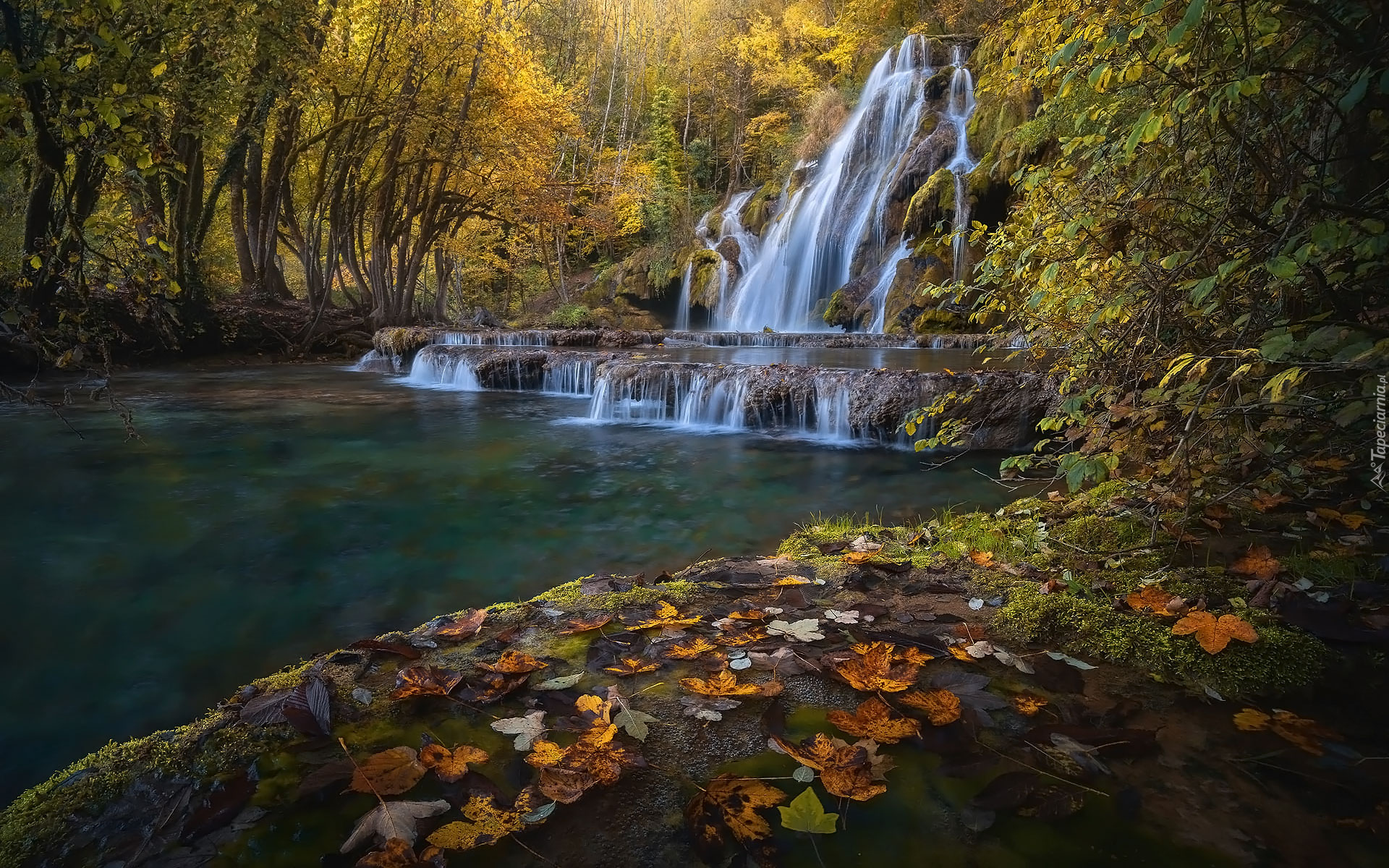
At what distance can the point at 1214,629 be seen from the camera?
1.89 metres

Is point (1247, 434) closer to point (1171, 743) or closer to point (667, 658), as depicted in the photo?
point (1171, 743)

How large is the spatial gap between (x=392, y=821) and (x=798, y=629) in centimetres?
125

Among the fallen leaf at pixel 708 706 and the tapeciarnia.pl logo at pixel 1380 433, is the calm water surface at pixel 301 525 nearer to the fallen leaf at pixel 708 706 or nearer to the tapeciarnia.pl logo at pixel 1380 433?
the fallen leaf at pixel 708 706

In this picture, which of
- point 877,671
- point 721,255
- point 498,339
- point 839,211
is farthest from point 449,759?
point 721,255

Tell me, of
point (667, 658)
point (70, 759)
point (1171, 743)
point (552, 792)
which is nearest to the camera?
point (552, 792)

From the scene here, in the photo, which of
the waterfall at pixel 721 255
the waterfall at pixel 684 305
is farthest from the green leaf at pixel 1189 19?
the waterfall at pixel 684 305

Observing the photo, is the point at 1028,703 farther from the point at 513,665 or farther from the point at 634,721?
the point at 513,665

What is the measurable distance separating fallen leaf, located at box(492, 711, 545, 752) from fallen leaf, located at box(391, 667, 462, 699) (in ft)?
0.74

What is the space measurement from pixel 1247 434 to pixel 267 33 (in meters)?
12.5

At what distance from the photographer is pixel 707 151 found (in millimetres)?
34000

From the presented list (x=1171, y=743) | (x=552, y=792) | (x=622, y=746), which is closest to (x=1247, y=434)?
(x=1171, y=743)

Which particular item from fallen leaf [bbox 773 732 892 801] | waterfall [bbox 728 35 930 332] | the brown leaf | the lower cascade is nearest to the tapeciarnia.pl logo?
the brown leaf

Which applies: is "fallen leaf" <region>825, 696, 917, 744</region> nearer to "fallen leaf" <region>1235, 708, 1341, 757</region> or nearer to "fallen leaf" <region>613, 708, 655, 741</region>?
"fallen leaf" <region>613, 708, 655, 741</region>

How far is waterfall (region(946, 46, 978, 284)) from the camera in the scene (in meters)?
16.5
